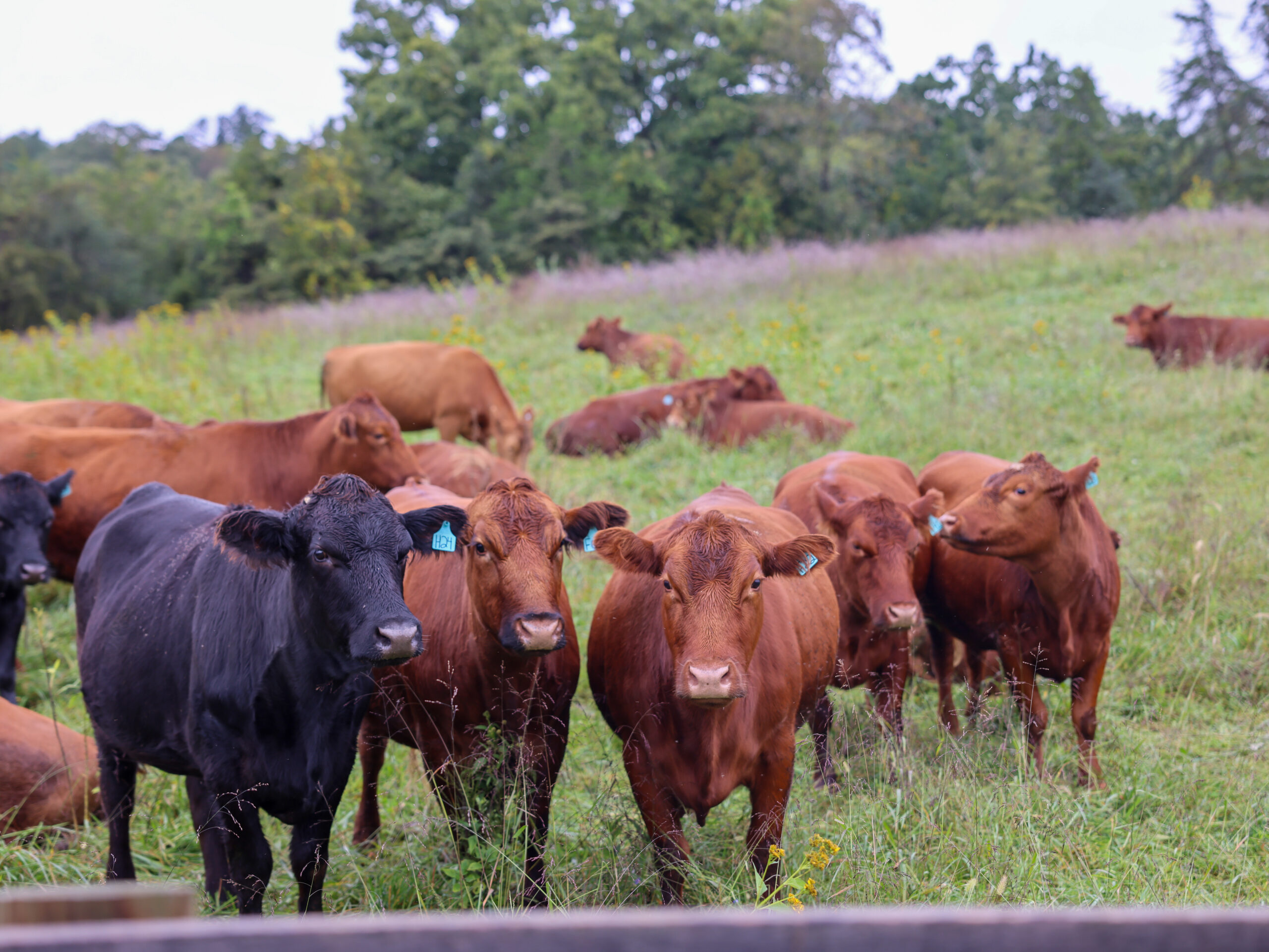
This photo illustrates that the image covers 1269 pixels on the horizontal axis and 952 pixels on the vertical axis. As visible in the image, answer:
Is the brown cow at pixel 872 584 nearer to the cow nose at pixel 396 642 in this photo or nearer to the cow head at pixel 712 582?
the cow head at pixel 712 582

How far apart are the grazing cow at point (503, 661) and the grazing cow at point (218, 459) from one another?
3.11 metres

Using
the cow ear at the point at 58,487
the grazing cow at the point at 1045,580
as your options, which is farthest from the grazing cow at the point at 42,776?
the grazing cow at the point at 1045,580

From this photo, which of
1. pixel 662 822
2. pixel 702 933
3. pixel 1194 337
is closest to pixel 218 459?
pixel 662 822

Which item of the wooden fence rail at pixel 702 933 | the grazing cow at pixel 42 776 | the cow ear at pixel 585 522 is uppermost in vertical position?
the wooden fence rail at pixel 702 933

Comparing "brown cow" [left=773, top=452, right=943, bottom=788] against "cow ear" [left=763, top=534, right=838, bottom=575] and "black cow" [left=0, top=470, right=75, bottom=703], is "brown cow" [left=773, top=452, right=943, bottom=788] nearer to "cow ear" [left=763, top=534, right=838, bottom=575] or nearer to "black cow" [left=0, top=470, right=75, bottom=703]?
"cow ear" [left=763, top=534, right=838, bottom=575]

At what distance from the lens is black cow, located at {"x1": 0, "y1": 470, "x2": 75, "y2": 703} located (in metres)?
6.16

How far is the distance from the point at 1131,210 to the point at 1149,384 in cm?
3236

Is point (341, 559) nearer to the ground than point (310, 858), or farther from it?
farther from it

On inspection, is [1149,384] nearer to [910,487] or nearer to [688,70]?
[910,487]

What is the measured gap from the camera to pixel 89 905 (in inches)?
35.4

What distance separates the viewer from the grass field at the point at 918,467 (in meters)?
3.80

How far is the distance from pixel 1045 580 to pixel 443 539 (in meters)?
3.15

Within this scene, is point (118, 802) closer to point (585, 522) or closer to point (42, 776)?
point (42, 776)

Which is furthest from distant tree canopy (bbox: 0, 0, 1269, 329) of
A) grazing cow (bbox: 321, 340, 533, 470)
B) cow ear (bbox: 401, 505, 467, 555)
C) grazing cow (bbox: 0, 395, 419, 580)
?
cow ear (bbox: 401, 505, 467, 555)
